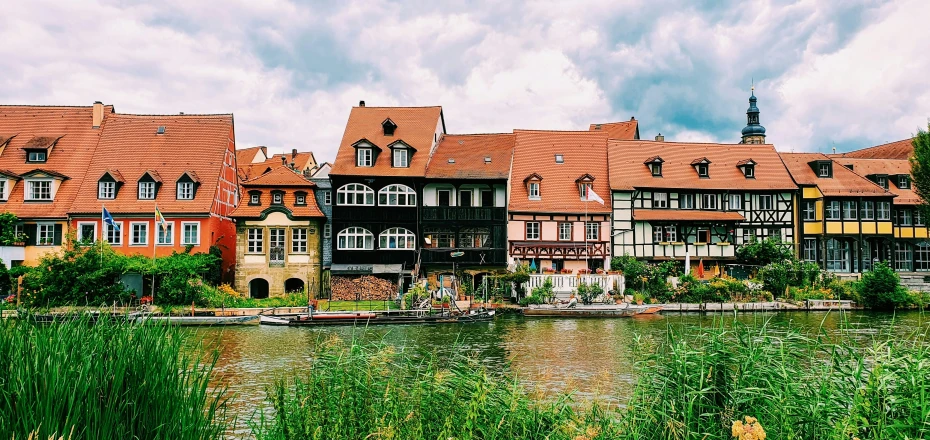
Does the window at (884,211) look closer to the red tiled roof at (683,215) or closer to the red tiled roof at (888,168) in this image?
the red tiled roof at (888,168)

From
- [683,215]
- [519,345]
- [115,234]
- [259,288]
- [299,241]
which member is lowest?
[519,345]

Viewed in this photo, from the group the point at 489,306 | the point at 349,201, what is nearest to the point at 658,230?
the point at 489,306

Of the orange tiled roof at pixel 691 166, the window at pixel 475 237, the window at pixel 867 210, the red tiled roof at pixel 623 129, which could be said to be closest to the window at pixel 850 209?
the window at pixel 867 210

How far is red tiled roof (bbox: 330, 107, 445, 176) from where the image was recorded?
40.5 meters

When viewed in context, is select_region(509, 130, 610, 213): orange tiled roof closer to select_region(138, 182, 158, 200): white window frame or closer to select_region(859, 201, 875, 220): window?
select_region(859, 201, 875, 220): window

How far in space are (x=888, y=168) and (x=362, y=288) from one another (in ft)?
137

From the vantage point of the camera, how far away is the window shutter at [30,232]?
38.3 metres

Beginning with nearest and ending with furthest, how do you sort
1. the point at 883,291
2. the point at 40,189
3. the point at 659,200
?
the point at 883,291 < the point at 40,189 < the point at 659,200

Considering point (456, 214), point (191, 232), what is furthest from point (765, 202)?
point (191, 232)

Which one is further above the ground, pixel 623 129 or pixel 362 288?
pixel 623 129

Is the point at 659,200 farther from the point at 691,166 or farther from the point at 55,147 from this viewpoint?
the point at 55,147

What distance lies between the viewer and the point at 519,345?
78.0 feet

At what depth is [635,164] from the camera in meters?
45.0

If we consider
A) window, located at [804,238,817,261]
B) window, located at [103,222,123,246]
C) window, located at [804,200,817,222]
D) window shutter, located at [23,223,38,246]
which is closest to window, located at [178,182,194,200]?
window, located at [103,222,123,246]
